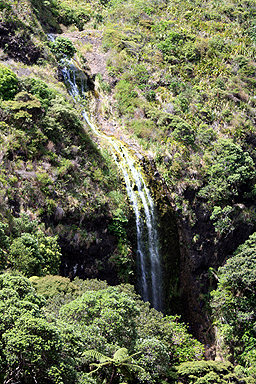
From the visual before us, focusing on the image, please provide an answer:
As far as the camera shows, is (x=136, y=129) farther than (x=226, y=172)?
Yes

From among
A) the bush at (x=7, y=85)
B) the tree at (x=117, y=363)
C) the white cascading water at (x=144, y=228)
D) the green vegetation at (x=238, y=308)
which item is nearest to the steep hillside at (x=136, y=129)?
the bush at (x=7, y=85)

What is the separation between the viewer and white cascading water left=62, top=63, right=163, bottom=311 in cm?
2328

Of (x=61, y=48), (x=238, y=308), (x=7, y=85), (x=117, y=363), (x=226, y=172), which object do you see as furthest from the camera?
(x=61, y=48)

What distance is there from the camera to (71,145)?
2319 cm

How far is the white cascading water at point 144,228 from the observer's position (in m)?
23.3

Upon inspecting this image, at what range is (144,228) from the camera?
24.0 meters

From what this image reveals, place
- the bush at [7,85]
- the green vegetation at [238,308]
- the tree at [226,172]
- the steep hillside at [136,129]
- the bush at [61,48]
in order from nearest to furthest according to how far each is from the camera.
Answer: the steep hillside at [136,129] < the bush at [7,85] < the green vegetation at [238,308] < the tree at [226,172] < the bush at [61,48]

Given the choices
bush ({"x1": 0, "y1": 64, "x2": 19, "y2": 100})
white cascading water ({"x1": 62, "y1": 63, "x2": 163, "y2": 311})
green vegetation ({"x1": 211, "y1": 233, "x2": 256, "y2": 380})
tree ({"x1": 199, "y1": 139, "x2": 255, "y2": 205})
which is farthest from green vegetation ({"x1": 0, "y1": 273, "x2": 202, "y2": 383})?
tree ({"x1": 199, "y1": 139, "x2": 255, "y2": 205})

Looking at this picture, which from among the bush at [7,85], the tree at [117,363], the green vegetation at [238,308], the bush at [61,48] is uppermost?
the bush at [61,48]

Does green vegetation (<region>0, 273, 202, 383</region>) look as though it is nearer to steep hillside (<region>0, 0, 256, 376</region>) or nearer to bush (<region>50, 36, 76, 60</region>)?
steep hillside (<region>0, 0, 256, 376</region>)

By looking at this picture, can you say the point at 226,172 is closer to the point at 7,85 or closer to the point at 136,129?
the point at 136,129

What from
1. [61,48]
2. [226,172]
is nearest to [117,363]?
[226,172]

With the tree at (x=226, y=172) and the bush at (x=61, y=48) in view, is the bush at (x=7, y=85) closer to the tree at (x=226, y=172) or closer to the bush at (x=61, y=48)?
the bush at (x=61, y=48)

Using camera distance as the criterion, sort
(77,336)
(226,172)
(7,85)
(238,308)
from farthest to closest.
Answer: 1. (226,172)
2. (238,308)
3. (7,85)
4. (77,336)
